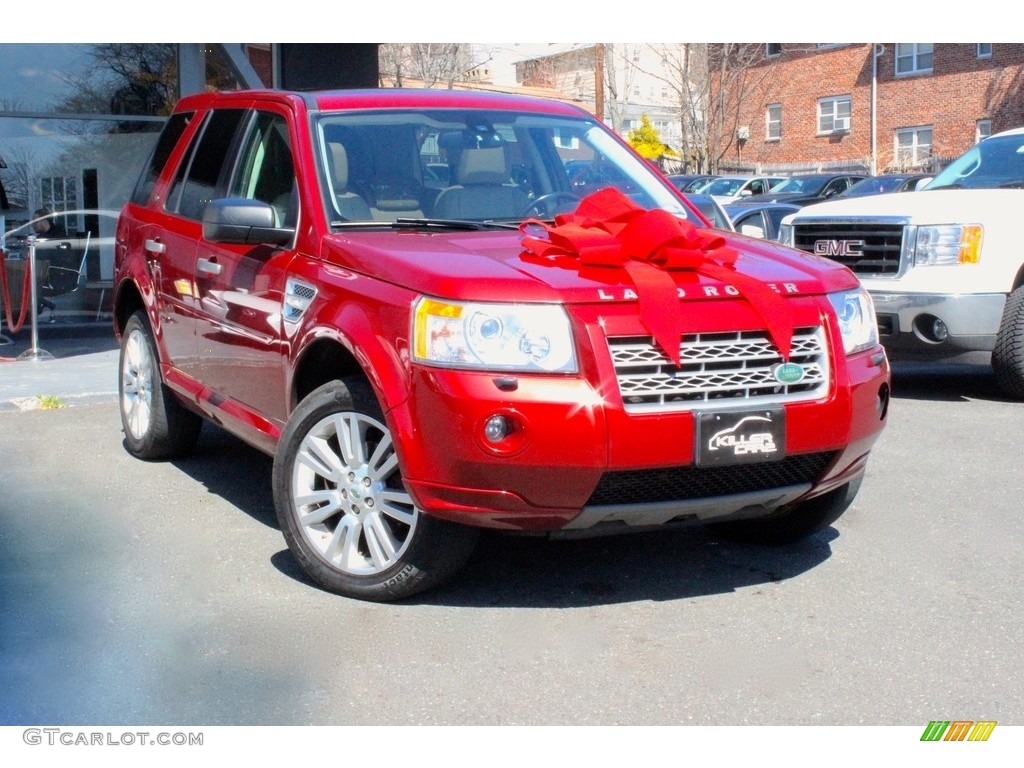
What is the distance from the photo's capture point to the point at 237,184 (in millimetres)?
5836

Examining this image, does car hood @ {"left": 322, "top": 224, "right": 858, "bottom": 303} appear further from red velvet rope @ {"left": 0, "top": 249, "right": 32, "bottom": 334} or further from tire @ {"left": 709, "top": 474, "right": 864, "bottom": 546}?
red velvet rope @ {"left": 0, "top": 249, "right": 32, "bottom": 334}

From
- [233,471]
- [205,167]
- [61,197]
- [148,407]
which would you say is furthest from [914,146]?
[205,167]

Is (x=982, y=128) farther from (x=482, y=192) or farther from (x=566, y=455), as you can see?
(x=566, y=455)

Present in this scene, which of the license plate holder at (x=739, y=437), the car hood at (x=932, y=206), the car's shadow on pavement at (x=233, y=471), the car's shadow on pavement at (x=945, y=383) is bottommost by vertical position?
the car's shadow on pavement at (x=233, y=471)

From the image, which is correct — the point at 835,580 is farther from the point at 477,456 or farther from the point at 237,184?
the point at 237,184

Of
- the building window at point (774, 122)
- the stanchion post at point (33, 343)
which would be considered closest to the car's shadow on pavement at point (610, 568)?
the stanchion post at point (33, 343)

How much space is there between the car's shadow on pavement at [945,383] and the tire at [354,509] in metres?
5.32

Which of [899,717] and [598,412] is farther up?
[598,412]

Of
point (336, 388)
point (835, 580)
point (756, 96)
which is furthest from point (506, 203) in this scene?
point (756, 96)

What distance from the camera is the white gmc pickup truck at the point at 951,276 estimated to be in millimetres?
8242

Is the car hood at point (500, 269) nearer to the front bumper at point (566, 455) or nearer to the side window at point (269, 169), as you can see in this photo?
the front bumper at point (566, 455)

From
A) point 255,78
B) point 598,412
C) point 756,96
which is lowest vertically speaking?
Answer: point 598,412

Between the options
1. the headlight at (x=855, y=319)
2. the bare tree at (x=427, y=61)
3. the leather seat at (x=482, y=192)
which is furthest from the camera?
the bare tree at (x=427, y=61)

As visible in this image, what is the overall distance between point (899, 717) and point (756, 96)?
4366 centimetres
